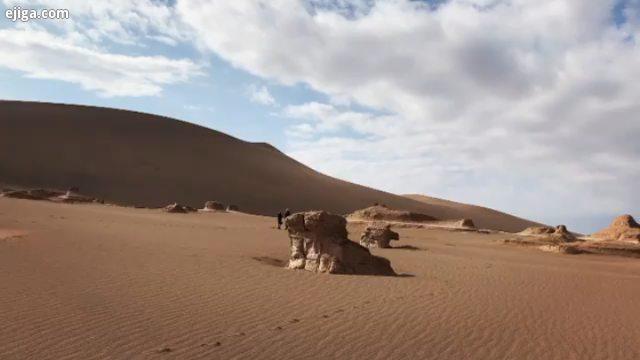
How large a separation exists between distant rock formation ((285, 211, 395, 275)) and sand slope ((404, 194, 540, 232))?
183ft

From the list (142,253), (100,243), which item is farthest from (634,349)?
(100,243)

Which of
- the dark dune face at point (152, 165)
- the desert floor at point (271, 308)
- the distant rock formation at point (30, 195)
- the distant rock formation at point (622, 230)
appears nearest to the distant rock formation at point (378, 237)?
the desert floor at point (271, 308)

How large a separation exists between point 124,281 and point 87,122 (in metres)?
66.4

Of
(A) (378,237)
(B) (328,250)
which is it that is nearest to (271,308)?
(B) (328,250)

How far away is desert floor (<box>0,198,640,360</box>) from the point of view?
6.48 m

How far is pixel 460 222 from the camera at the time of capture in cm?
3734

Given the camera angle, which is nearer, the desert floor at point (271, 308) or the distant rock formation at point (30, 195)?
the desert floor at point (271, 308)

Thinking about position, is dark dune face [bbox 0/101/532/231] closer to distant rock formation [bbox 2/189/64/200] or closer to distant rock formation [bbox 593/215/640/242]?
distant rock formation [bbox 2/189/64/200]

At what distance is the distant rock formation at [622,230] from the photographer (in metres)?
26.4

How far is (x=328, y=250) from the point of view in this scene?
13414 millimetres

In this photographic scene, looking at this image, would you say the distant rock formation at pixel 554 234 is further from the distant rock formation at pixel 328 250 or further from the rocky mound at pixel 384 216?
the distant rock formation at pixel 328 250

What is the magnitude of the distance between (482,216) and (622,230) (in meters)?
50.6

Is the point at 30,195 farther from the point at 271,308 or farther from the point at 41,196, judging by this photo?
the point at 271,308

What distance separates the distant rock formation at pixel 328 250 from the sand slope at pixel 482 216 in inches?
2195
